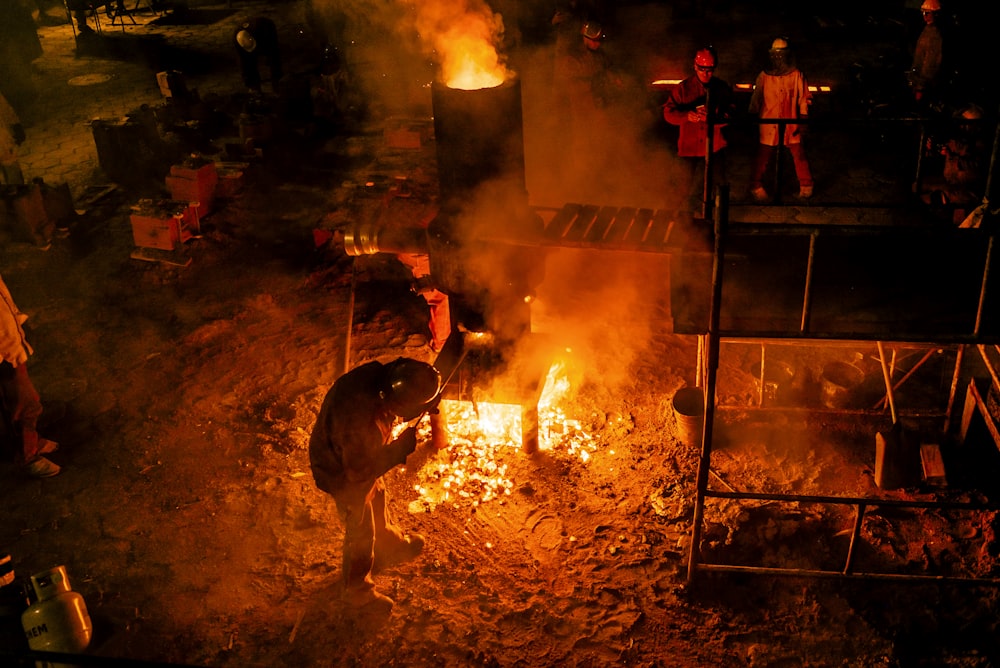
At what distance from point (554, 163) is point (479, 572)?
6923 mm

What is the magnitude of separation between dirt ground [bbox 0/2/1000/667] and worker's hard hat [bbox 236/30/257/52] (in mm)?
8058

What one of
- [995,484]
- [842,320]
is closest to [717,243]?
[842,320]

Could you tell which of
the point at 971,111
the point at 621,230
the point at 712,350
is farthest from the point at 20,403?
the point at 971,111

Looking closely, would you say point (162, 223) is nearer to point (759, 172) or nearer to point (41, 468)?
point (41, 468)

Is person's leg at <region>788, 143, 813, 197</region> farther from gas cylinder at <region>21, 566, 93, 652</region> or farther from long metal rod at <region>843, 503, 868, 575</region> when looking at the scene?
gas cylinder at <region>21, 566, 93, 652</region>

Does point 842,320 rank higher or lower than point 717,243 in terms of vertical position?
lower

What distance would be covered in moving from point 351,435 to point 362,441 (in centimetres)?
9

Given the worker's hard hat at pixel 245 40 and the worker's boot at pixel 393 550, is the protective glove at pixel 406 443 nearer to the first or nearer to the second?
the worker's boot at pixel 393 550

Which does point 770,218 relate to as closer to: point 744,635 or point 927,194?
point 927,194

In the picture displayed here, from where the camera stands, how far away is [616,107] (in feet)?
36.0

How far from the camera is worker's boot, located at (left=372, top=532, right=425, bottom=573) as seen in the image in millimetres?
5953

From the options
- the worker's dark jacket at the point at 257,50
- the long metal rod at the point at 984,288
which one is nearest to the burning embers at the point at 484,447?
the long metal rod at the point at 984,288

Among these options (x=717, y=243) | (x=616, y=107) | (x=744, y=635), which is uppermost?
(x=717, y=243)

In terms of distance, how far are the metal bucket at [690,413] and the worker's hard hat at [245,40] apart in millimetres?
12431
